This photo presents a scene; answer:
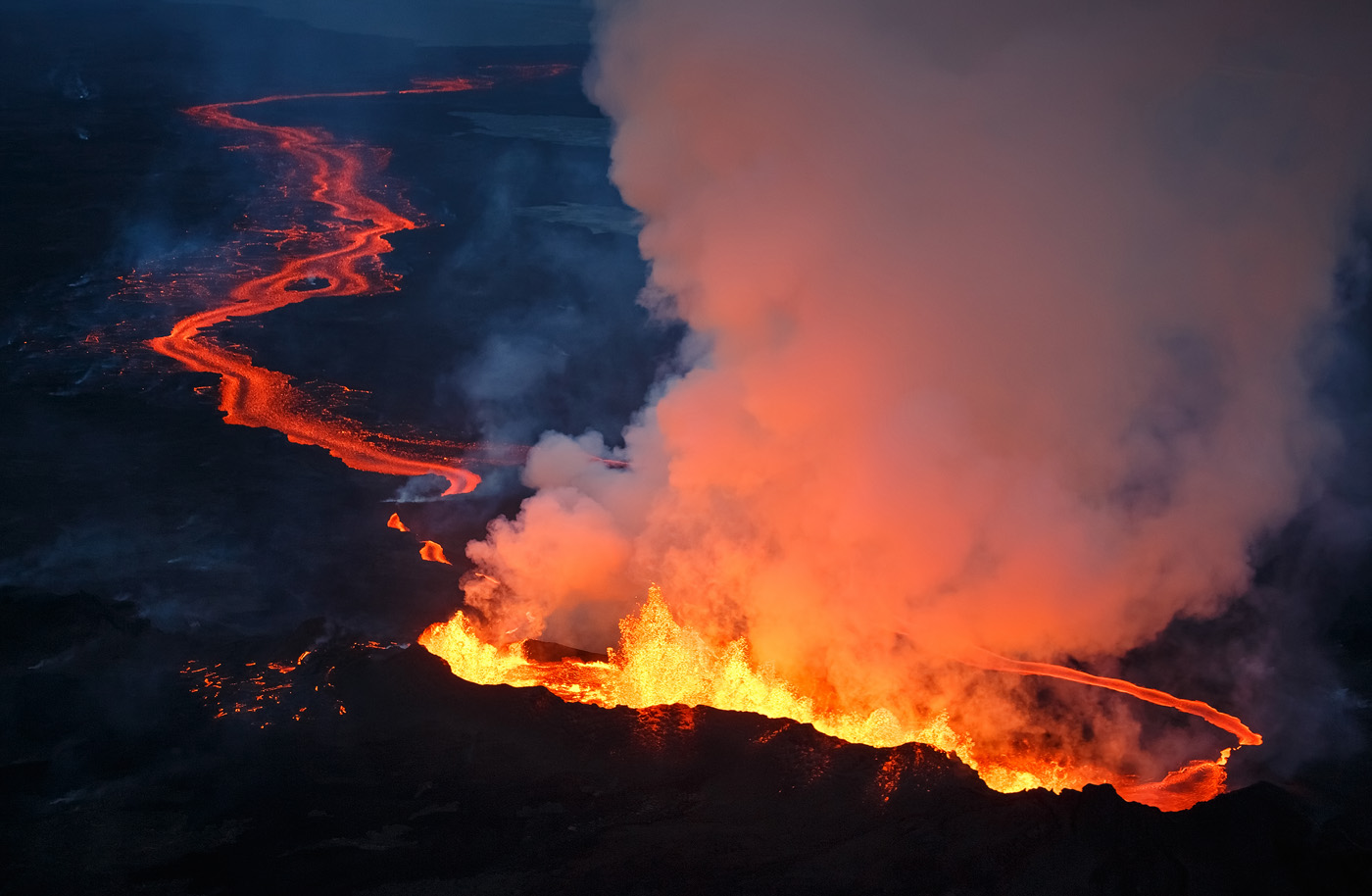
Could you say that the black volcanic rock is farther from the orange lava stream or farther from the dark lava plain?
the orange lava stream

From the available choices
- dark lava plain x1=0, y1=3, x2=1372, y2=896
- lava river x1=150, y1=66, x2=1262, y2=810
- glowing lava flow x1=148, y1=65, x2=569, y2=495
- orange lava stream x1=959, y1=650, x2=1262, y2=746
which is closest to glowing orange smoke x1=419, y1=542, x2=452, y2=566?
lava river x1=150, y1=66, x2=1262, y2=810

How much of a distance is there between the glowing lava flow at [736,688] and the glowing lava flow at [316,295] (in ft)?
17.0

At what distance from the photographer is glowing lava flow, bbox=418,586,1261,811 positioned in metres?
11.4

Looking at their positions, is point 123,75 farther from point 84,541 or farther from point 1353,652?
point 1353,652

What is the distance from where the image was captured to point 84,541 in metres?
14.5

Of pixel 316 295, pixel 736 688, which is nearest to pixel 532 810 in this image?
pixel 736 688

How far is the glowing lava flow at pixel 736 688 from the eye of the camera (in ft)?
37.4

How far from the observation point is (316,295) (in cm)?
2723

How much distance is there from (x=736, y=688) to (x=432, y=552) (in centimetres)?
494

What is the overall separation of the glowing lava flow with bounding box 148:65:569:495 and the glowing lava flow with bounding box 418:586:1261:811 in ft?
17.0

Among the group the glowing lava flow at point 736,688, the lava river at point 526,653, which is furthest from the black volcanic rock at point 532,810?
the lava river at point 526,653

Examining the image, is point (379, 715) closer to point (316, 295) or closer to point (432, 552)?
point (432, 552)

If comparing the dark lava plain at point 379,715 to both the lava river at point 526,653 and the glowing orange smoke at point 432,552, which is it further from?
the lava river at point 526,653

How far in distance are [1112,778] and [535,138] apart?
41458mm
